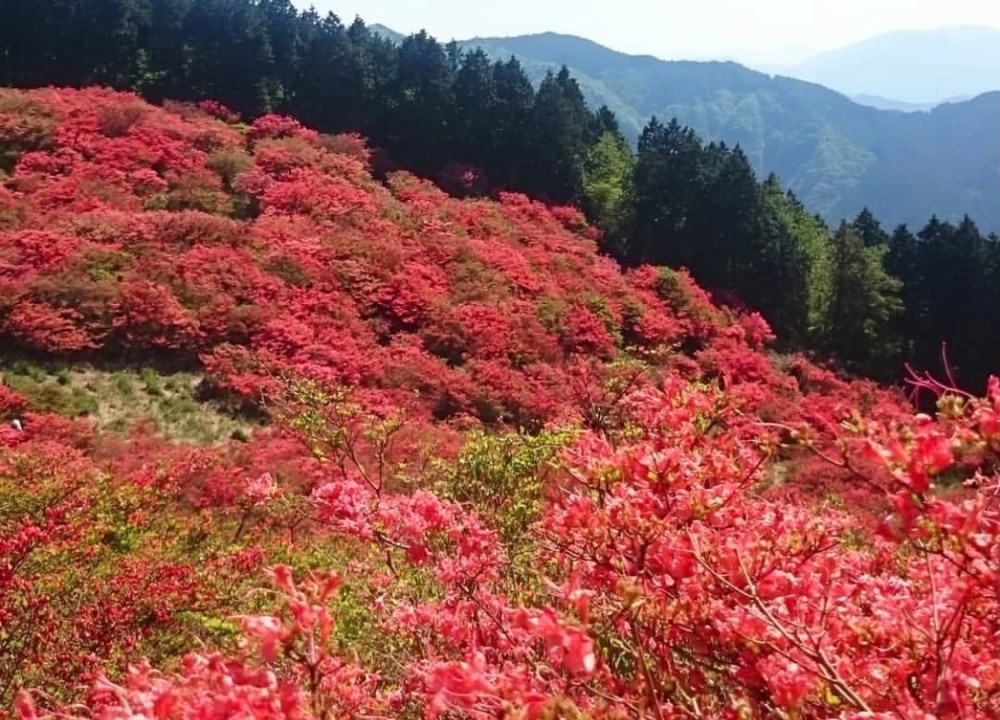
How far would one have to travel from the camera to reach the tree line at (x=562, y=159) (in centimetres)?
2752

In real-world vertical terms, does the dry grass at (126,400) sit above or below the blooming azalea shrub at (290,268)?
below

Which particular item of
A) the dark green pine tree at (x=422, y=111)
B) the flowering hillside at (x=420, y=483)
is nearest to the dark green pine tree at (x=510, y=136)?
the dark green pine tree at (x=422, y=111)

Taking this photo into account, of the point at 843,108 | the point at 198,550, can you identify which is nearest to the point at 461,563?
the point at 198,550

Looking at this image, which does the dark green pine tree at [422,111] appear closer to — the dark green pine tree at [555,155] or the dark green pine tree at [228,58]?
the dark green pine tree at [555,155]

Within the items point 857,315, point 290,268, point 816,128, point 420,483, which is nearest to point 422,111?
point 290,268

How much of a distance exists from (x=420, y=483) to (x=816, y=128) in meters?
158

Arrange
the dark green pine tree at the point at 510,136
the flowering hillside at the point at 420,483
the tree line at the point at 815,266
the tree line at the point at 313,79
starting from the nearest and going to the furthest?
1. the flowering hillside at the point at 420,483
2. the tree line at the point at 815,266
3. the tree line at the point at 313,79
4. the dark green pine tree at the point at 510,136

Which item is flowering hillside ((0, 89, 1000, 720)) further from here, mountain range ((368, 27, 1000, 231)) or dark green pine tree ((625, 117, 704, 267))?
mountain range ((368, 27, 1000, 231))

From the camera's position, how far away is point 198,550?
8.96m

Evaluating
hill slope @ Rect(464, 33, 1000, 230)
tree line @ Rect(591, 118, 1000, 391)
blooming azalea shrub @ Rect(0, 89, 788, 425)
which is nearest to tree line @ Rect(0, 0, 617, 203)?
blooming azalea shrub @ Rect(0, 89, 788, 425)

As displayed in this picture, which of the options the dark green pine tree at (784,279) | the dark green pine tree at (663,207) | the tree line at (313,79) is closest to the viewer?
the dark green pine tree at (784,279)

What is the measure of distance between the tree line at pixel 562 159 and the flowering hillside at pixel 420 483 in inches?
139

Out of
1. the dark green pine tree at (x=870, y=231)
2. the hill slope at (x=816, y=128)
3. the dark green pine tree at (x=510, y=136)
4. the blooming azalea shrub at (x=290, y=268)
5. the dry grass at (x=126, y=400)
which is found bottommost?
the dry grass at (x=126, y=400)

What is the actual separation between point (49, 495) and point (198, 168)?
18.7 m
